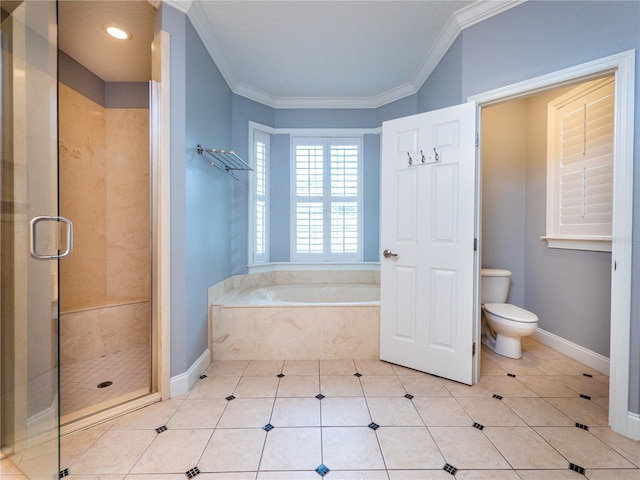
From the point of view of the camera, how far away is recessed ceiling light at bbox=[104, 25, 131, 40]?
6.32 feet

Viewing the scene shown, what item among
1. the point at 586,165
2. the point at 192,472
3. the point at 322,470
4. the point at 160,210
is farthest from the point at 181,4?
the point at 586,165

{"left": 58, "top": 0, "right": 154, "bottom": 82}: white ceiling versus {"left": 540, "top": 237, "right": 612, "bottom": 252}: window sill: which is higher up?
{"left": 58, "top": 0, "right": 154, "bottom": 82}: white ceiling

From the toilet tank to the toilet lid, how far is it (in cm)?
12

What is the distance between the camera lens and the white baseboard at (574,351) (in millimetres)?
2070

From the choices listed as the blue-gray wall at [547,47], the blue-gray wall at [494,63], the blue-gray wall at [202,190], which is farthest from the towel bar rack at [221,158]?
the blue-gray wall at [547,47]

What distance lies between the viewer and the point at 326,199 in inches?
128

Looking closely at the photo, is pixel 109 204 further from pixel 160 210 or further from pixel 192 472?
pixel 192 472

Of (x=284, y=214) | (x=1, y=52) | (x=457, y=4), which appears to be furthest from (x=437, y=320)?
(x=1, y=52)

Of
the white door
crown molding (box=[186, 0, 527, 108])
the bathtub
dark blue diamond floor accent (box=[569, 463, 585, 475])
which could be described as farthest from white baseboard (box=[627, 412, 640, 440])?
crown molding (box=[186, 0, 527, 108])

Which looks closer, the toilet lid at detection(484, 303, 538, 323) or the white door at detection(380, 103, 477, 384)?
the white door at detection(380, 103, 477, 384)

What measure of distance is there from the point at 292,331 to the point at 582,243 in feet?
8.14

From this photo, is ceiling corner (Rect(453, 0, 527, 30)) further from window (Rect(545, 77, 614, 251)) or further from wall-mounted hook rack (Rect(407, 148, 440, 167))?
window (Rect(545, 77, 614, 251))

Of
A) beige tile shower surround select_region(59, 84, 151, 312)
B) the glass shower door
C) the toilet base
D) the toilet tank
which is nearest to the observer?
the glass shower door

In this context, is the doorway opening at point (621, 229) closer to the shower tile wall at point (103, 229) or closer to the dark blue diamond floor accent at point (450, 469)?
the dark blue diamond floor accent at point (450, 469)
